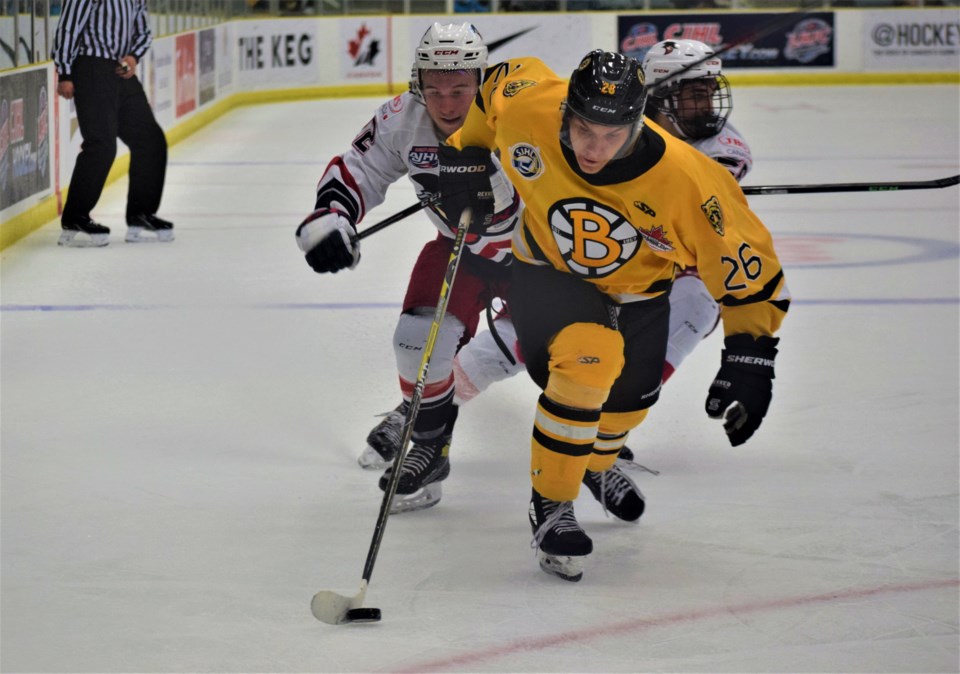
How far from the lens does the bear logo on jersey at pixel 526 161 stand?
108 inches

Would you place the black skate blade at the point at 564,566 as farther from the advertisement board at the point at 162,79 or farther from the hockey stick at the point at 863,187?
the advertisement board at the point at 162,79

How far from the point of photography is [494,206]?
313cm

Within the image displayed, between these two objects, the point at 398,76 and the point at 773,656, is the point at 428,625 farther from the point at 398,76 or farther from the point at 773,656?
the point at 398,76

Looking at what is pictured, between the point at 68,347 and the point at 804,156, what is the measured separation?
21.3 feet

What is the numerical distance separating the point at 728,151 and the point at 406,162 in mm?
803

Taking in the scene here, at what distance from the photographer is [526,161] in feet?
9.11

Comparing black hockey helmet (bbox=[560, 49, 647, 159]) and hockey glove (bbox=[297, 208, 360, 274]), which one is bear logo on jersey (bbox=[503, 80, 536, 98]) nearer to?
black hockey helmet (bbox=[560, 49, 647, 159])

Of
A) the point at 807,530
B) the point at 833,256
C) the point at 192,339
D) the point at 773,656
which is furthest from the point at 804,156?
the point at 773,656

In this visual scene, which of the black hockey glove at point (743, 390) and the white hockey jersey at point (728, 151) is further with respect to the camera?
the white hockey jersey at point (728, 151)

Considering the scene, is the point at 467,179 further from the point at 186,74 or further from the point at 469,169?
the point at 186,74

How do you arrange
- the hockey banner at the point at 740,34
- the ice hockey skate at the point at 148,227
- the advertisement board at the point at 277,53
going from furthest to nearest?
the hockey banner at the point at 740,34 < the advertisement board at the point at 277,53 < the ice hockey skate at the point at 148,227

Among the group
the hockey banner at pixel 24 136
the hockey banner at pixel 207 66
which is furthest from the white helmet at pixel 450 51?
the hockey banner at pixel 207 66

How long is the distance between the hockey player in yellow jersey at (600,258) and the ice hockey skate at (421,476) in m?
0.40

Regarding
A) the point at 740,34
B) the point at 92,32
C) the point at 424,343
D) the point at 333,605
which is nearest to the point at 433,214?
the point at 424,343
